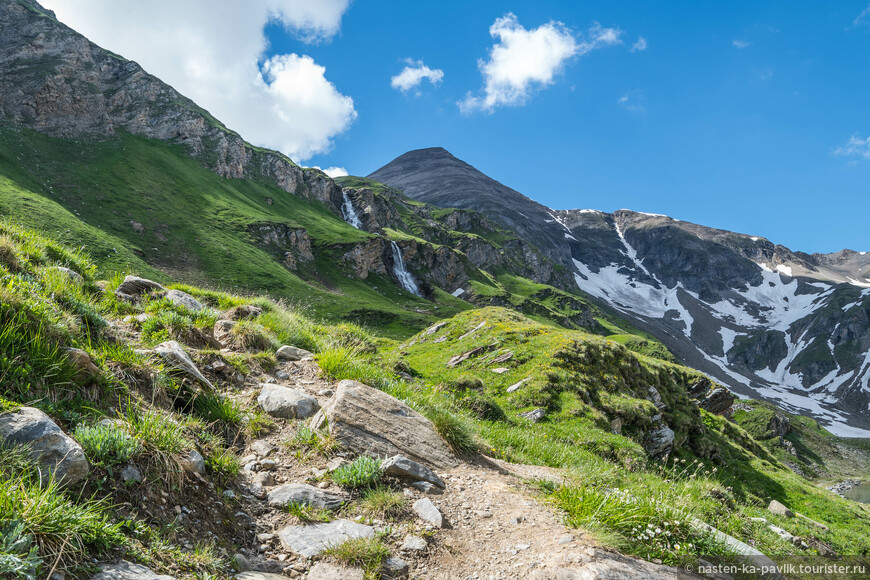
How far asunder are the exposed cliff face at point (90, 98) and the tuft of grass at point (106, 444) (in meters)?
146

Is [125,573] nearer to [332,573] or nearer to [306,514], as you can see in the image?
[332,573]

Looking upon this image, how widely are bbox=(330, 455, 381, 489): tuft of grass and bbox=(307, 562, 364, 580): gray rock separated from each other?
1436 mm

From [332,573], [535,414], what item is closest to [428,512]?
[332,573]

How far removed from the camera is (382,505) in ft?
18.7

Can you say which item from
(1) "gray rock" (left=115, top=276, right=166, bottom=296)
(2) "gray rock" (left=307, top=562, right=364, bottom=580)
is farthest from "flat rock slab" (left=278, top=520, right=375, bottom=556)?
(1) "gray rock" (left=115, top=276, right=166, bottom=296)

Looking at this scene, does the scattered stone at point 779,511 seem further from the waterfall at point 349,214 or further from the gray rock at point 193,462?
the waterfall at point 349,214

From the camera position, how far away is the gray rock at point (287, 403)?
7500mm

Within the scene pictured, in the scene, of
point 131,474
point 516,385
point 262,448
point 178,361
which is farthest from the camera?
point 516,385

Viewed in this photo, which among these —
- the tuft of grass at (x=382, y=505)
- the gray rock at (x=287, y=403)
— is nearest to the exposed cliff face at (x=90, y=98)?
the gray rock at (x=287, y=403)

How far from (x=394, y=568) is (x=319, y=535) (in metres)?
1.01

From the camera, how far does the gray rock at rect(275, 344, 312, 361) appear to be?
32.9ft

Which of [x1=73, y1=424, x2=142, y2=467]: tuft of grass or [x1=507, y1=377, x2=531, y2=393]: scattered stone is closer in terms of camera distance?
[x1=73, y1=424, x2=142, y2=467]: tuft of grass

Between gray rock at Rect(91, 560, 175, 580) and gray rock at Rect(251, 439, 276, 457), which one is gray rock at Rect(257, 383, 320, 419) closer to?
gray rock at Rect(251, 439, 276, 457)

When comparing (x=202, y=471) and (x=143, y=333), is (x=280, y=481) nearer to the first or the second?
(x=202, y=471)
